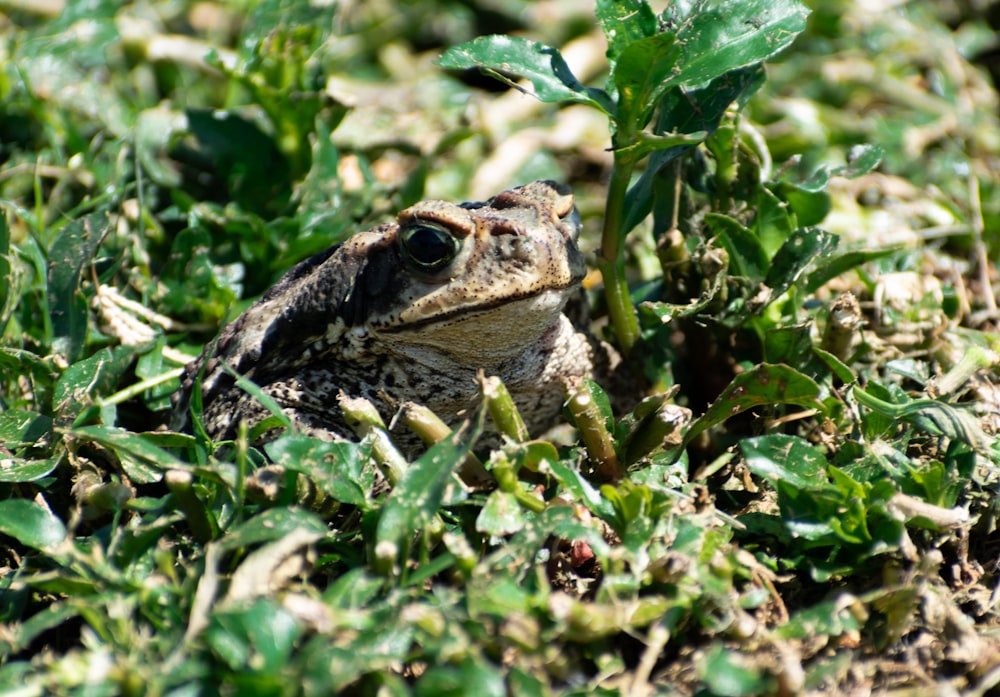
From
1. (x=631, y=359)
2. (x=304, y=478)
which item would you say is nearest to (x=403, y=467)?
(x=304, y=478)

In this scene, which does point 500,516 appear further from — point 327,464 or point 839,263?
point 839,263

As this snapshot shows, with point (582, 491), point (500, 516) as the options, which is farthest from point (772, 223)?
point (500, 516)

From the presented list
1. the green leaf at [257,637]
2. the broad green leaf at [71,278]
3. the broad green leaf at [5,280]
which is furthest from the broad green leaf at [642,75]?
the broad green leaf at [5,280]

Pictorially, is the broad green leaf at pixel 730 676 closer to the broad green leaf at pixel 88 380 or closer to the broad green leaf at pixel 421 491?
the broad green leaf at pixel 421 491

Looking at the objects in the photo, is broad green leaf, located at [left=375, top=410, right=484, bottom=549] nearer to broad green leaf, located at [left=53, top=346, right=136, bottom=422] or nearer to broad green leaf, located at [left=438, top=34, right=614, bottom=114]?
broad green leaf, located at [left=438, top=34, right=614, bottom=114]

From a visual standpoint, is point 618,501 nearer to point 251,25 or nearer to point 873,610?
point 873,610

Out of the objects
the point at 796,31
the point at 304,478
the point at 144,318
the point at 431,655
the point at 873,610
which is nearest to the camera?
the point at 431,655

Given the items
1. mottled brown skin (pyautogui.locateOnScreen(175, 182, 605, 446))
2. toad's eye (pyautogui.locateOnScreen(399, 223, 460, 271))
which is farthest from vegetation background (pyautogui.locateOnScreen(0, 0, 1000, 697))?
toad's eye (pyautogui.locateOnScreen(399, 223, 460, 271))
